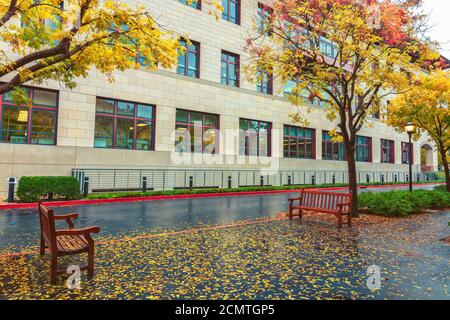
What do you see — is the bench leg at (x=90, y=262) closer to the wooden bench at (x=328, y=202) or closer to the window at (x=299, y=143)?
the wooden bench at (x=328, y=202)

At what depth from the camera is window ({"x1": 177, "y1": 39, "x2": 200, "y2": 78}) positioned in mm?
20547

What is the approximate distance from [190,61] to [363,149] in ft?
77.0

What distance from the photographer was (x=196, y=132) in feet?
68.2

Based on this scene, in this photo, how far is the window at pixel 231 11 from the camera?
74.6 ft

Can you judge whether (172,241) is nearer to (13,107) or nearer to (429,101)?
(13,107)

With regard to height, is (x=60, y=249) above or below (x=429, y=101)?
below

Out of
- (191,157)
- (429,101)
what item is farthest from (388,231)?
(191,157)

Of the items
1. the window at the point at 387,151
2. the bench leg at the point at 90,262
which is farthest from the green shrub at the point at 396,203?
the window at the point at 387,151

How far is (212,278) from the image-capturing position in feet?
14.0

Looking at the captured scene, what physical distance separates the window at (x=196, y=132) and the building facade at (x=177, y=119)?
0.07 m

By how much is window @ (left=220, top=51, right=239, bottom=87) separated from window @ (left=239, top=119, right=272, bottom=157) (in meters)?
3.21

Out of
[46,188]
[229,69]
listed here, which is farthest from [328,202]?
[229,69]

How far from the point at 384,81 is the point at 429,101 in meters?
8.36
